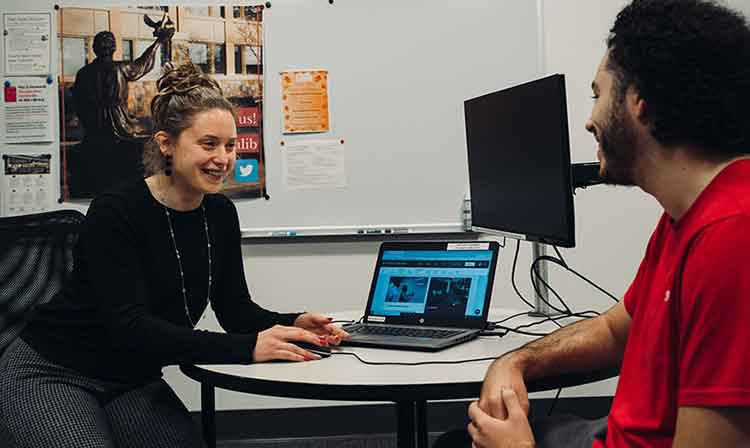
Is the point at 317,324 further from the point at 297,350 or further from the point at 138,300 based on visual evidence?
the point at 138,300

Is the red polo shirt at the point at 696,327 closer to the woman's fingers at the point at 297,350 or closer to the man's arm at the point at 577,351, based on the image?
the man's arm at the point at 577,351

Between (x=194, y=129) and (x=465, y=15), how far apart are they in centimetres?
150

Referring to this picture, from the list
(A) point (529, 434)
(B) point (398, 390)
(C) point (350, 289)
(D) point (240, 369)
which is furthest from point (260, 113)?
(A) point (529, 434)

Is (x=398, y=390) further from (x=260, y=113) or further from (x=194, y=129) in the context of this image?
(x=260, y=113)

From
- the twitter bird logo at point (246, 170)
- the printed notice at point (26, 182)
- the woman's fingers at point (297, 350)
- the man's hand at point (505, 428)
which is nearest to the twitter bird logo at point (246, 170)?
the twitter bird logo at point (246, 170)

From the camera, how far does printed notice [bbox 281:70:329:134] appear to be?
288 cm

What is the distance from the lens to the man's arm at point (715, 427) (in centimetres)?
76

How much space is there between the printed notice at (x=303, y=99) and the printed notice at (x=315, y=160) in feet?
0.21

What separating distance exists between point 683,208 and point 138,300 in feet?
3.56

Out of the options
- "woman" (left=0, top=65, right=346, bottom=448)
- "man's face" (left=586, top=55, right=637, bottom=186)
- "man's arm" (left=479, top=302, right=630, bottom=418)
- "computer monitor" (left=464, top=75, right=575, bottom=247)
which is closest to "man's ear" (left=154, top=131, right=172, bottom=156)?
"woman" (left=0, top=65, right=346, bottom=448)

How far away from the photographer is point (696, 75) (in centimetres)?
88

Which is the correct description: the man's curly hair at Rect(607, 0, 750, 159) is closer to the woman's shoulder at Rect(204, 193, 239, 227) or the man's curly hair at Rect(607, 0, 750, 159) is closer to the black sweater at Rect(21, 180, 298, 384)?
the black sweater at Rect(21, 180, 298, 384)

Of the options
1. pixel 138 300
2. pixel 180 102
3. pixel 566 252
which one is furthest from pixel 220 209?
pixel 566 252

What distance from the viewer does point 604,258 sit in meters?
2.96
